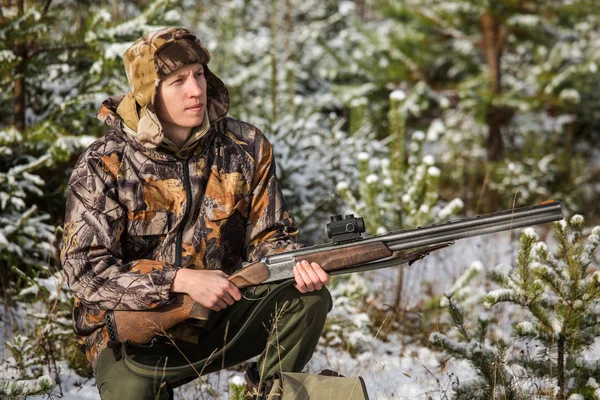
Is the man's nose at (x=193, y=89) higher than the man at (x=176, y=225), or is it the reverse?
the man's nose at (x=193, y=89)

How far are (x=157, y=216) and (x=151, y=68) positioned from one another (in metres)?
0.64

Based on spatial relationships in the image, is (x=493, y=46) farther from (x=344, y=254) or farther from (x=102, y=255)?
(x=102, y=255)

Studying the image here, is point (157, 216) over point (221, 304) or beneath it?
over

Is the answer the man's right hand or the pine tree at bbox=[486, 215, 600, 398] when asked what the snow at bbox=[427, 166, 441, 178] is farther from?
the man's right hand

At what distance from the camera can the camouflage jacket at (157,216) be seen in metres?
2.63

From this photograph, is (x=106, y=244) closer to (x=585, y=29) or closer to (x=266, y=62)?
(x=266, y=62)

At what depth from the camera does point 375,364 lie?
13.2 ft

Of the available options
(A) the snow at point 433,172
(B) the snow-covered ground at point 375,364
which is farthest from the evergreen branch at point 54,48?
(A) the snow at point 433,172

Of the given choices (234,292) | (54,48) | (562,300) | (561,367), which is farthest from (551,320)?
(54,48)

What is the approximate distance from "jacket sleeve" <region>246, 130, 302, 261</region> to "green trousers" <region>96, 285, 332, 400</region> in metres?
0.26

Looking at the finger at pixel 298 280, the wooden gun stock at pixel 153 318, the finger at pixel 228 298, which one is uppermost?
the finger at pixel 298 280

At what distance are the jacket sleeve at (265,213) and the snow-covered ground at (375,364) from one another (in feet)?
2.20

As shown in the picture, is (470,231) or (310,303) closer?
(470,231)

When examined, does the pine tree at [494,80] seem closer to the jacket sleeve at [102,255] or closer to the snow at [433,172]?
the snow at [433,172]
